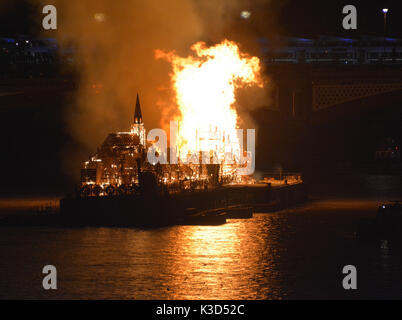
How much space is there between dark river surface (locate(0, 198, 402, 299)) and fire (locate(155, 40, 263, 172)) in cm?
1203

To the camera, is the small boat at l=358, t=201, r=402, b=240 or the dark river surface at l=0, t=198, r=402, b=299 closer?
the dark river surface at l=0, t=198, r=402, b=299

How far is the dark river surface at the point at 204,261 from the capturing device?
30828mm

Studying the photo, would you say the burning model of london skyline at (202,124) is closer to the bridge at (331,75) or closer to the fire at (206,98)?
the fire at (206,98)

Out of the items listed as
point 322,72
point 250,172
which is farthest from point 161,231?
point 322,72

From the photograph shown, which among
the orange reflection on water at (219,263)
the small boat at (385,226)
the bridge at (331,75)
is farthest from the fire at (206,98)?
the small boat at (385,226)

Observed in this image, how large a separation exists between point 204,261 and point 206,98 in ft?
84.9

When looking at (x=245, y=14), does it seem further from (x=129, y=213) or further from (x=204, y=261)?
(x=204, y=261)

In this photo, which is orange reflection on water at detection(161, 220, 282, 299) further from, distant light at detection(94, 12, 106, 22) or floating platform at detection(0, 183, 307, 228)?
distant light at detection(94, 12, 106, 22)

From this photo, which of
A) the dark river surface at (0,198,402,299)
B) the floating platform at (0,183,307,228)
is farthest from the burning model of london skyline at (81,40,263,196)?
the dark river surface at (0,198,402,299)

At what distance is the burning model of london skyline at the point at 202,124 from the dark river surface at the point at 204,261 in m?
7.91

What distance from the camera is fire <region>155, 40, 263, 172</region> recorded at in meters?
59.8

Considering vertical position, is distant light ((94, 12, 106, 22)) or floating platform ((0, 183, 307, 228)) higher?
distant light ((94, 12, 106, 22))
